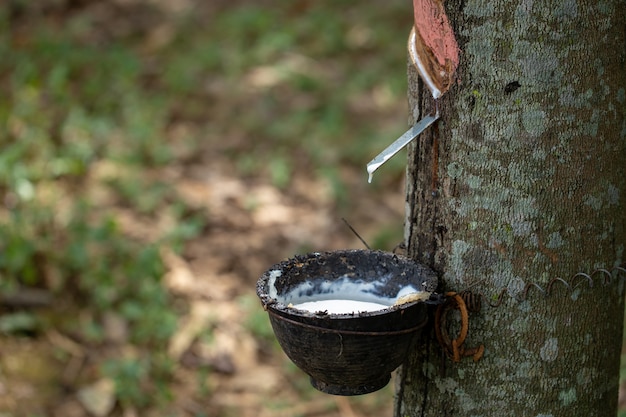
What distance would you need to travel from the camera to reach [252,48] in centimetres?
643

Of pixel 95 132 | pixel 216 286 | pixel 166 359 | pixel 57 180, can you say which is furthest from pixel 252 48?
pixel 166 359

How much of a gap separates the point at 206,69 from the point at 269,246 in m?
2.19

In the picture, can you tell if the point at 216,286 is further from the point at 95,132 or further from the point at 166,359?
the point at 95,132

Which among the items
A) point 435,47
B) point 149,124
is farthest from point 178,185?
point 435,47

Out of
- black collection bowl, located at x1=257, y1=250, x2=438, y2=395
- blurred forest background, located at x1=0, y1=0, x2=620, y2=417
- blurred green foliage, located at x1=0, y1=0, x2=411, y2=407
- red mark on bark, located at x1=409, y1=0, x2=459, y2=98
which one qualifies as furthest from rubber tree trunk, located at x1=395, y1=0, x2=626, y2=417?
blurred green foliage, located at x1=0, y1=0, x2=411, y2=407

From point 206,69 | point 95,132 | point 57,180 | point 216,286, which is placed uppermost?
point 206,69

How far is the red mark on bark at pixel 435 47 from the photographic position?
1.93m

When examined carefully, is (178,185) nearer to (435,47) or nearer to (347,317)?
(435,47)

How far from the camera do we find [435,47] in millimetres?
1970

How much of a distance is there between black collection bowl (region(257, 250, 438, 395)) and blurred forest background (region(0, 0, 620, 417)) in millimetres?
1592

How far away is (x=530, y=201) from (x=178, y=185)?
11.2 ft

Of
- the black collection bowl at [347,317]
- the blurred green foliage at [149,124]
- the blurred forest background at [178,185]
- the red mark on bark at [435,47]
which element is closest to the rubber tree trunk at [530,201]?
the red mark on bark at [435,47]

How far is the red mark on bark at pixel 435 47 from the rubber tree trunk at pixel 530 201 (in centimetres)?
3

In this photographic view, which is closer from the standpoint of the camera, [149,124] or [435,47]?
[435,47]
